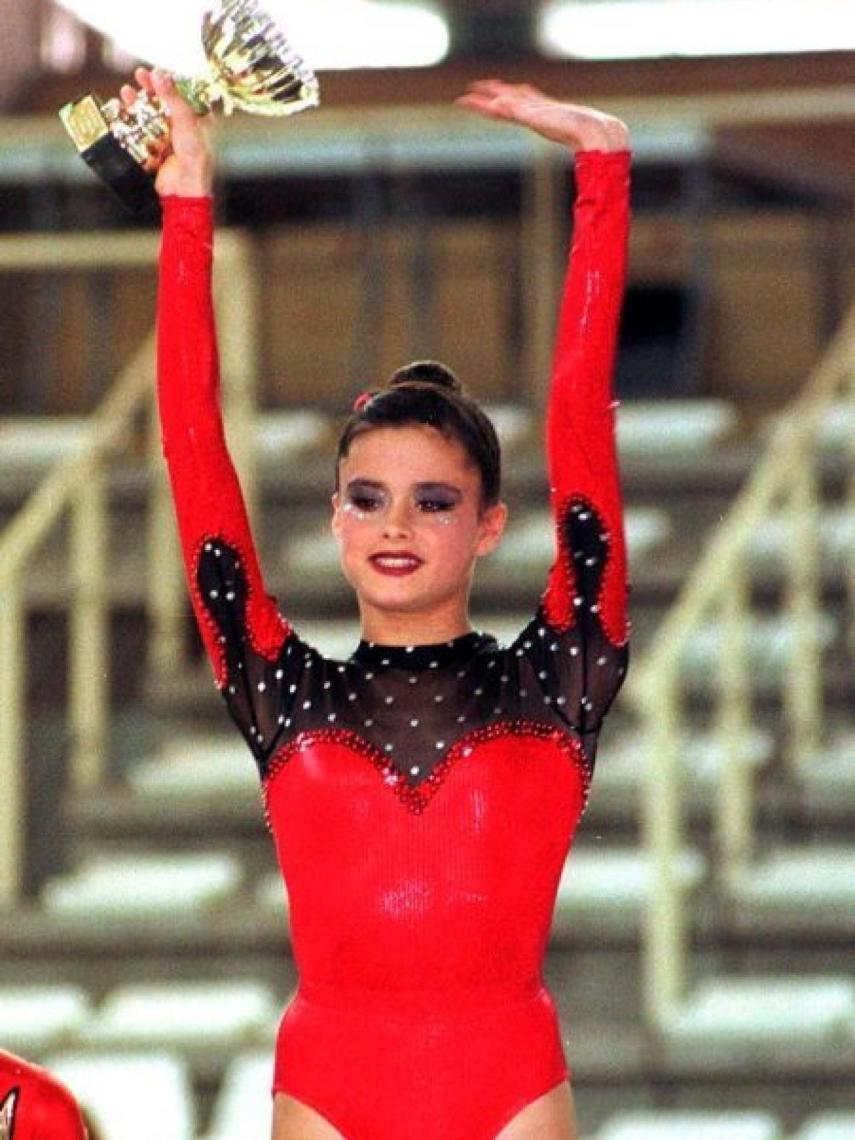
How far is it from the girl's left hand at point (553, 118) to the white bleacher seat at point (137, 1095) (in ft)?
8.33

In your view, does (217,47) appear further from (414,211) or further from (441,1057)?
(414,211)

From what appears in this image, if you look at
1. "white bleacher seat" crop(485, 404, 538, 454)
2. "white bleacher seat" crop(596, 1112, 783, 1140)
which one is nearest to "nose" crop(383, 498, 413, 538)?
"white bleacher seat" crop(596, 1112, 783, 1140)

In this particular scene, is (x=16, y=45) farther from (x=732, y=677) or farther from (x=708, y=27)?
(x=732, y=677)

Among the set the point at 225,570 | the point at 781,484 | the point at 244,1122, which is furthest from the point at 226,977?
the point at 225,570

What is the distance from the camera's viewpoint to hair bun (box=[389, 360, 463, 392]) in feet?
9.83

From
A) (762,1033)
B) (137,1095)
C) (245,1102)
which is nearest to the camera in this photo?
(137,1095)

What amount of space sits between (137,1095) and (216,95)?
2744mm

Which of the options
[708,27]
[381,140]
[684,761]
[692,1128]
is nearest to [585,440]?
[692,1128]

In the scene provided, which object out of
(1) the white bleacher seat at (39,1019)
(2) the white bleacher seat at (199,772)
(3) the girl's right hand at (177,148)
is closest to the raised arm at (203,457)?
(3) the girl's right hand at (177,148)

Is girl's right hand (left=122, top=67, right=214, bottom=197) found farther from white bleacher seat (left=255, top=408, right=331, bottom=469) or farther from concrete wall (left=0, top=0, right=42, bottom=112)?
concrete wall (left=0, top=0, right=42, bottom=112)

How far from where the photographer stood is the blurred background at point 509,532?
5770 mm

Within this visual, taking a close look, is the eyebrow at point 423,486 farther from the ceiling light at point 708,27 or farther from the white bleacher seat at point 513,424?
the ceiling light at point 708,27

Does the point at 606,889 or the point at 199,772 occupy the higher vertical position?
the point at 199,772

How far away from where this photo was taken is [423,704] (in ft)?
9.43
